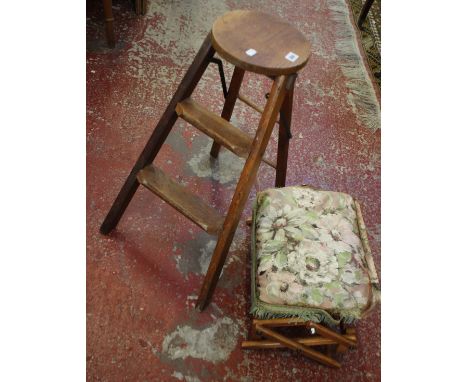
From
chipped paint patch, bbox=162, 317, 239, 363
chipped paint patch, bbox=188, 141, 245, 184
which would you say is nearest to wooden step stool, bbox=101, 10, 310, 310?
chipped paint patch, bbox=162, 317, 239, 363

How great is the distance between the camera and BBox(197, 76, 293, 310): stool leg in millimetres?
1492

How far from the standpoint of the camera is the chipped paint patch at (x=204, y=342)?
175 cm

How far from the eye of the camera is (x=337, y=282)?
1561 millimetres

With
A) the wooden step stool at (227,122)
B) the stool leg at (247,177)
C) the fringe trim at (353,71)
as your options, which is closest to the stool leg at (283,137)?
the wooden step stool at (227,122)

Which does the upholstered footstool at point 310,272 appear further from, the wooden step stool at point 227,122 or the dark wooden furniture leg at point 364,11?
the dark wooden furniture leg at point 364,11

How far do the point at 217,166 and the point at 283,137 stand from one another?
22.7 inches

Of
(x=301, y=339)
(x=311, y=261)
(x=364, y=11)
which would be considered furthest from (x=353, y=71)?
(x=301, y=339)

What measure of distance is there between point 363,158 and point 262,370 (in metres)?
1.41

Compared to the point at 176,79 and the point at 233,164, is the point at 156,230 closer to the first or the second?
the point at 233,164

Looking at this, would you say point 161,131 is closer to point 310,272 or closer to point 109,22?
point 310,272

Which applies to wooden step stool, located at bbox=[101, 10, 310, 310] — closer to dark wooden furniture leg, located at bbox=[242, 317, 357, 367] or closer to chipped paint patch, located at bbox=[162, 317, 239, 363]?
chipped paint patch, located at bbox=[162, 317, 239, 363]

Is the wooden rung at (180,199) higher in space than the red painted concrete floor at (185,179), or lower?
higher

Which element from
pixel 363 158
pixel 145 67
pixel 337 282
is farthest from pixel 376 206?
pixel 145 67

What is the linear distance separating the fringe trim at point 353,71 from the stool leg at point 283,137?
0.99 m
